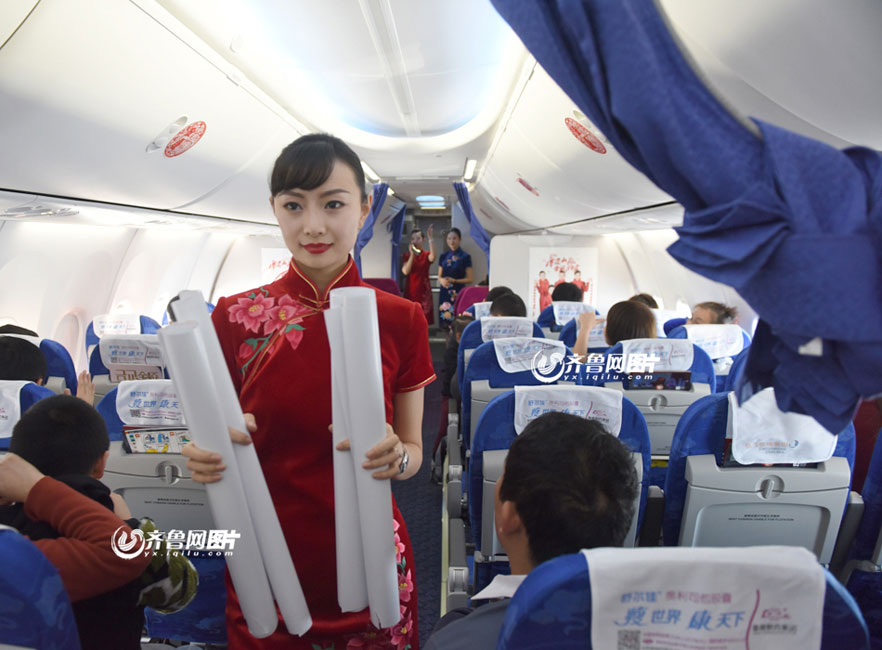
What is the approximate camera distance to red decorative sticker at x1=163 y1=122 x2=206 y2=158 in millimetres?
3590

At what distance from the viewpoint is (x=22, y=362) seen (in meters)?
2.81

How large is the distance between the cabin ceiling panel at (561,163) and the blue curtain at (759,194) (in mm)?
2887

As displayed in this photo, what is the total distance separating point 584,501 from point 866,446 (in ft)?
6.82

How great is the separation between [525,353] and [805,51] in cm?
184

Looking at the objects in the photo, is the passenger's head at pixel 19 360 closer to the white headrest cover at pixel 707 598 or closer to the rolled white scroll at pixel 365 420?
the rolled white scroll at pixel 365 420

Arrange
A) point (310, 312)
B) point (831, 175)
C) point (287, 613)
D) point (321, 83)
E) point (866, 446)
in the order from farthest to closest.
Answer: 1. point (321, 83)
2. point (866, 446)
3. point (310, 312)
4. point (287, 613)
5. point (831, 175)

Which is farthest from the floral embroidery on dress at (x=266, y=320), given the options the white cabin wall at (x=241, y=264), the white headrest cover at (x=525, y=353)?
the white cabin wall at (x=241, y=264)

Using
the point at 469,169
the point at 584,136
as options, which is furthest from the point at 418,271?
the point at 584,136

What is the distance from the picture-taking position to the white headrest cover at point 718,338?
3732 mm

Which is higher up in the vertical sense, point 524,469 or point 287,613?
point 524,469

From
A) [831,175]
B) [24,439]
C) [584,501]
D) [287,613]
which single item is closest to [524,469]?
[584,501]

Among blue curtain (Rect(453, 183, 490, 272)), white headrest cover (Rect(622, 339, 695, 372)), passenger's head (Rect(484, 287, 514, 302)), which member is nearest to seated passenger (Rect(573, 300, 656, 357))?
white headrest cover (Rect(622, 339, 695, 372))

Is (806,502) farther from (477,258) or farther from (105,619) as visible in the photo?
(477,258)

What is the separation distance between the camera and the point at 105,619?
120 centimetres
